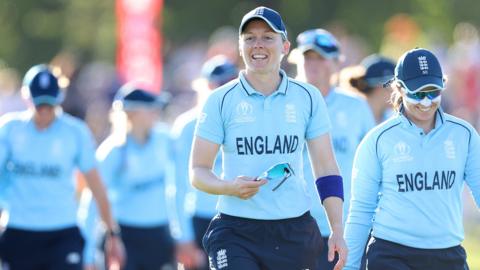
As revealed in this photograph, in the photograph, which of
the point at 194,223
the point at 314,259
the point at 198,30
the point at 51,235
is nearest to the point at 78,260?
the point at 51,235

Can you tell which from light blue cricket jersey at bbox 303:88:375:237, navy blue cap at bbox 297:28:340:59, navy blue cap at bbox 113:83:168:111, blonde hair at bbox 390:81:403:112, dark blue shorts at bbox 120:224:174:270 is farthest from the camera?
navy blue cap at bbox 113:83:168:111

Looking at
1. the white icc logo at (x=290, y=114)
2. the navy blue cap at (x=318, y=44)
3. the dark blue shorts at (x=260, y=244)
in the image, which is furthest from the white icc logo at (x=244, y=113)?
the navy blue cap at (x=318, y=44)

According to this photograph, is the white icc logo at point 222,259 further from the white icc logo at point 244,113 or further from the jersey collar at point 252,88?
the jersey collar at point 252,88

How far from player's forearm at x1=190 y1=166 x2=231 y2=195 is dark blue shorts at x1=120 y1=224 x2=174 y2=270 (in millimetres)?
5253

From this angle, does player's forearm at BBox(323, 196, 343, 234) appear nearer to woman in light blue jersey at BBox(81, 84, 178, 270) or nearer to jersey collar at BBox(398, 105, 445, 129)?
jersey collar at BBox(398, 105, 445, 129)

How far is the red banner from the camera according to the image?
28.4 metres

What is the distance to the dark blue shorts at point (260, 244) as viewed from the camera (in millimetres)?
8992

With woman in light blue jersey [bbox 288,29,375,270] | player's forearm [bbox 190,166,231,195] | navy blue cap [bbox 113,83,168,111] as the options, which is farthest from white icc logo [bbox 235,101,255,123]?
navy blue cap [bbox 113,83,168,111]

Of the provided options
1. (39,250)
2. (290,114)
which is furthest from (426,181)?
(39,250)

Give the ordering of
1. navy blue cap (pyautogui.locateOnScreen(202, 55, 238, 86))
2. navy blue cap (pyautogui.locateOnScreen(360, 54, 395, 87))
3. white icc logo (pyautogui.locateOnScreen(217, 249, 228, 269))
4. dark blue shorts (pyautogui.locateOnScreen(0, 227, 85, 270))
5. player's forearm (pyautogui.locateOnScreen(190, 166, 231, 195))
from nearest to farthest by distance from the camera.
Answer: player's forearm (pyautogui.locateOnScreen(190, 166, 231, 195)), white icc logo (pyautogui.locateOnScreen(217, 249, 228, 269)), dark blue shorts (pyautogui.locateOnScreen(0, 227, 85, 270)), navy blue cap (pyautogui.locateOnScreen(360, 54, 395, 87)), navy blue cap (pyautogui.locateOnScreen(202, 55, 238, 86))

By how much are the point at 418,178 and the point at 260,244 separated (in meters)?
1.04

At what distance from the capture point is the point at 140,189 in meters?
14.3

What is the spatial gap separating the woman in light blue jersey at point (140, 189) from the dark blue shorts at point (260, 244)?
5085mm

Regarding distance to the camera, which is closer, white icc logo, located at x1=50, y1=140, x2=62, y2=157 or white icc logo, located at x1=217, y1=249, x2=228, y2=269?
white icc logo, located at x1=217, y1=249, x2=228, y2=269
